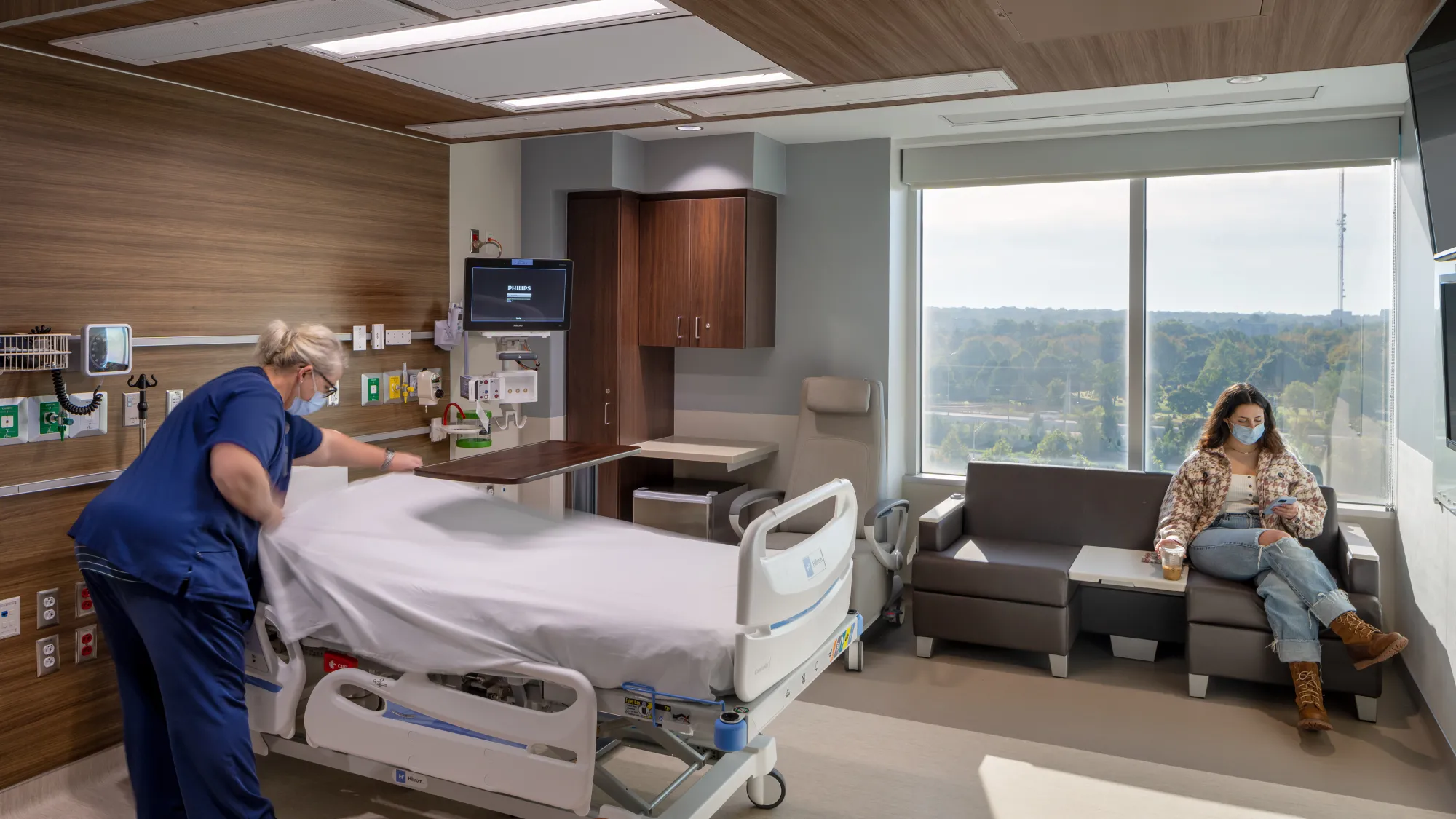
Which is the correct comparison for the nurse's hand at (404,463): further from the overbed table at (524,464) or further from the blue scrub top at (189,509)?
the blue scrub top at (189,509)

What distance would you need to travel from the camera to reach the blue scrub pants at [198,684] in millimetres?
2775

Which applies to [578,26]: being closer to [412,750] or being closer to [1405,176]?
[412,750]

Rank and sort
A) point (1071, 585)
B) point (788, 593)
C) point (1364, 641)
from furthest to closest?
point (1071, 585), point (1364, 641), point (788, 593)

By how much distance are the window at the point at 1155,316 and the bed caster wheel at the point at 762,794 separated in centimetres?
285

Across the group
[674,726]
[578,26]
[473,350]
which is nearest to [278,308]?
[473,350]

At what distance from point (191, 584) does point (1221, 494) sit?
3997 millimetres

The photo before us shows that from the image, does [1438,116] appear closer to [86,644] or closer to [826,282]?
[826,282]

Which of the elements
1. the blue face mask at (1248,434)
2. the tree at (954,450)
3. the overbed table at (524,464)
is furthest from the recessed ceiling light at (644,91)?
the tree at (954,450)

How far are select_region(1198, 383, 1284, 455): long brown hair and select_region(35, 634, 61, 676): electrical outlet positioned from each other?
454 cm

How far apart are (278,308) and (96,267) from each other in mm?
729

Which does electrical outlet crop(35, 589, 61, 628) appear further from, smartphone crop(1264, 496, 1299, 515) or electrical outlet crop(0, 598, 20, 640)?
smartphone crop(1264, 496, 1299, 515)

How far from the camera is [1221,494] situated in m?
4.46

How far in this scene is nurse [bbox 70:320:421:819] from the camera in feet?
9.09

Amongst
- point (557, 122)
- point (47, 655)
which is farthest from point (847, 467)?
point (47, 655)
